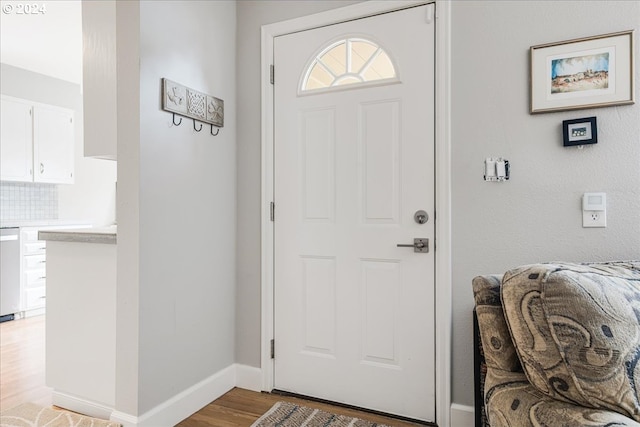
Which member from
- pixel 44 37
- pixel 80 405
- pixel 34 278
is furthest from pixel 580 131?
pixel 34 278

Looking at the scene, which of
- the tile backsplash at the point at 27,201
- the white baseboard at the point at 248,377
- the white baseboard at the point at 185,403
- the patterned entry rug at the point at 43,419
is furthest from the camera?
the tile backsplash at the point at 27,201

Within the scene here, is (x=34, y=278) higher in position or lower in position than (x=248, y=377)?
higher

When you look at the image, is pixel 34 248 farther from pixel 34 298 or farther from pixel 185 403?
pixel 185 403

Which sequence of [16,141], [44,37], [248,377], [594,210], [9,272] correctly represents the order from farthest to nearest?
[16,141] < [9,272] < [44,37] < [248,377] < [594,210]

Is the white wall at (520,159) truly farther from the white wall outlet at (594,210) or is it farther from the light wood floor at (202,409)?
the light wood floor at (202,409)

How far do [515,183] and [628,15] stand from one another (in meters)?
0.82

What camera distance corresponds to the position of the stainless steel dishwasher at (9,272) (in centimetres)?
395

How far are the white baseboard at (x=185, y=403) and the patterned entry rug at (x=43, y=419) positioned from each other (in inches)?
4.7

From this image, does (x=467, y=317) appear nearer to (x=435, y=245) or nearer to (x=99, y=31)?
(x=435, y=245)

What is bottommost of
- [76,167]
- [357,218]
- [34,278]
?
[34,278]

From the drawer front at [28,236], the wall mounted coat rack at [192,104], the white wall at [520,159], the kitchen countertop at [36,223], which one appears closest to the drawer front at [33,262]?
the drawer front at [28,236]

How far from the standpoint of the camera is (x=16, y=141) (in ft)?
14.2

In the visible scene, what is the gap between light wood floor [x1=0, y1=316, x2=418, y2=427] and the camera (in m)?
2.04

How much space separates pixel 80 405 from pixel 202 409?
2.09 feet
